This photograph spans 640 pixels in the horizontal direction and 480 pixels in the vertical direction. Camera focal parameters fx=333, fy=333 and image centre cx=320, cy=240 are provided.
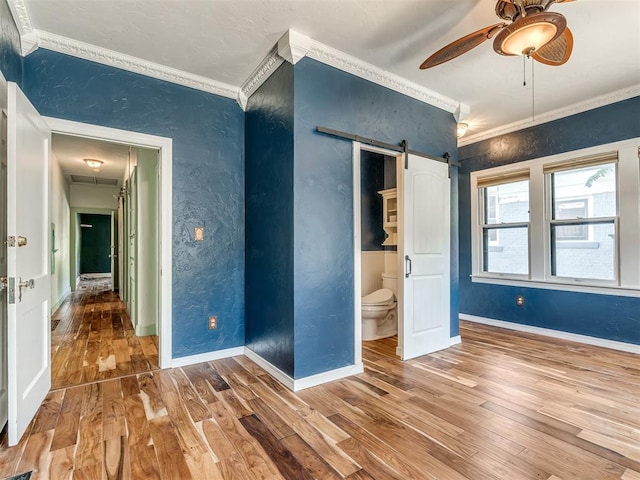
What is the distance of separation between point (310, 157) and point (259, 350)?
1.86 meters

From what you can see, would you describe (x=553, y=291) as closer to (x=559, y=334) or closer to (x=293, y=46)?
(x=559, y=334)

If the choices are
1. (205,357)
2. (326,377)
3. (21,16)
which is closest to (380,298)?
(326,377)

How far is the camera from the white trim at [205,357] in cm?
313

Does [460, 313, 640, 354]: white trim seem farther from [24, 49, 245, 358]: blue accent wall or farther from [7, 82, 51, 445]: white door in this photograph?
[7, 82, 51, 445]: white door

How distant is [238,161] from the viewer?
11.5ft

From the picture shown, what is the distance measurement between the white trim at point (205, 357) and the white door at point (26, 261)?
950 mm

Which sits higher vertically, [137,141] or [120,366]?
[137,141]

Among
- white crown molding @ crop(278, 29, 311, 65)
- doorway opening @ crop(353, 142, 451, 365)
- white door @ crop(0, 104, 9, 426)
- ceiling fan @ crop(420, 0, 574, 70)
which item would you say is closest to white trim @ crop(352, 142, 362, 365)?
doorway opening @ crop(353, 142, 451, 365)

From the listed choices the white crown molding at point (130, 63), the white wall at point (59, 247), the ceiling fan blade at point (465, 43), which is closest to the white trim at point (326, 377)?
the ceiling fan blade at point (465, 43)

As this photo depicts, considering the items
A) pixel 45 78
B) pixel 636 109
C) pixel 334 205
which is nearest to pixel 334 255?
pixel 334 205

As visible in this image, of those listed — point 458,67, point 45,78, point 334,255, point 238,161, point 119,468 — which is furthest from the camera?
point 238,161

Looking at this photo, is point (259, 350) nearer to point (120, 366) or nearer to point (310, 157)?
point (120, 366)

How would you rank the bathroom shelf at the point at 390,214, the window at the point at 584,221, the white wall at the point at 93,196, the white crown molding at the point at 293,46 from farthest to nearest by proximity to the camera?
the white wall at the point at 93,196
the bathroom shelf at the point at 390,214
the window at the point at 584,221
the white crown molding at the point at 293,46

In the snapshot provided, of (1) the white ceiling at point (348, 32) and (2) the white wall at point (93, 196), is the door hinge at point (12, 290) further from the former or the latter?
(2) the white wall at point (93, 196)
